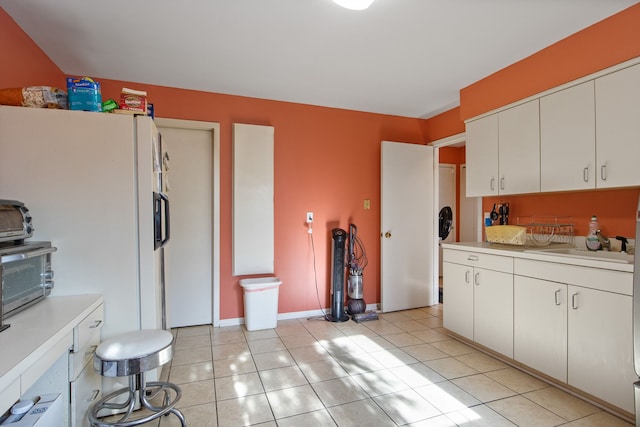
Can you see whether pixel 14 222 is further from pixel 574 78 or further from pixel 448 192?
pixel 448 192

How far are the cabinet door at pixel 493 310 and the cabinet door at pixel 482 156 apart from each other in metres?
0.82

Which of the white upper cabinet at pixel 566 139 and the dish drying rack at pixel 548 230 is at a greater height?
the white upper cabinet at pixel 566 139

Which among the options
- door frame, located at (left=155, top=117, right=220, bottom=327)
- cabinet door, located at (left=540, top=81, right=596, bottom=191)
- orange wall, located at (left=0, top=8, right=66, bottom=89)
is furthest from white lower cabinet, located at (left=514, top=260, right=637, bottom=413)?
orange wall, located at (left=0, top=8, right=66, bottom=89)

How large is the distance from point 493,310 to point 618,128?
1.54 metres

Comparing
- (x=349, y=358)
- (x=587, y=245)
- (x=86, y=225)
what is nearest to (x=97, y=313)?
(x=86, y=225)

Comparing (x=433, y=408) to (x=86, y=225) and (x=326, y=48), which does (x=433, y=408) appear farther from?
(x=326, y=48)

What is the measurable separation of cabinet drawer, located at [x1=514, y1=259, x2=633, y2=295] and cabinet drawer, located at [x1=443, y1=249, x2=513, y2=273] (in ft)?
0.28

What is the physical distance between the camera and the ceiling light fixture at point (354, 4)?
1806mm

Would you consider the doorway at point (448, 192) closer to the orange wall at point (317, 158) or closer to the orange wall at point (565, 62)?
the orange wall at point (317, 158)

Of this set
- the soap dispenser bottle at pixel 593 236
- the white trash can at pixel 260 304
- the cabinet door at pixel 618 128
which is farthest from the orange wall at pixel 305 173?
the cabinet door at pixel 618 128

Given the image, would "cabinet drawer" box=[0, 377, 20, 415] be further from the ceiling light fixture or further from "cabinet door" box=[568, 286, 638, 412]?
"cabinet door" box=[568, 286, 638, 412]

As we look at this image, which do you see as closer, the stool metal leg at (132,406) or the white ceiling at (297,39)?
the stool metal leg at (132,406)

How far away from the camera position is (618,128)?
2025 millimetres

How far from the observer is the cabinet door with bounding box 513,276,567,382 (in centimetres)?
212
